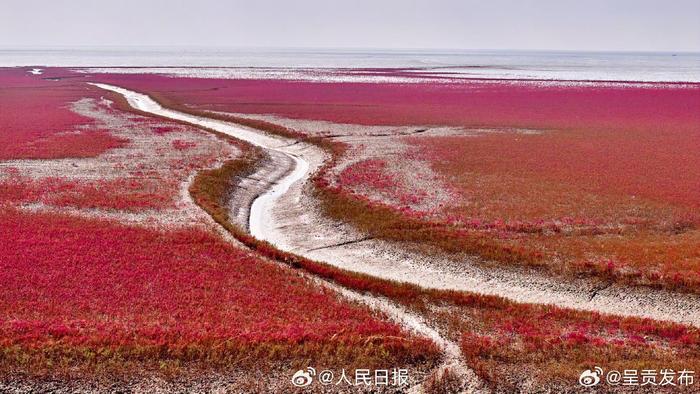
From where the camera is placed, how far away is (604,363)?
19484mm

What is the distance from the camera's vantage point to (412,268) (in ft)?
96.8

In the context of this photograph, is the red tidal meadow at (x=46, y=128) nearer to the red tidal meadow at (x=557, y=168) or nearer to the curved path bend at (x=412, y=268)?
the red tidal meadow at (x=557, y=168)

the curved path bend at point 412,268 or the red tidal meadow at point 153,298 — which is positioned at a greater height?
the red tidal meadow at point 153,298

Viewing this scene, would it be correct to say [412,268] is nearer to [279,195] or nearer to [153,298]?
[153,298]

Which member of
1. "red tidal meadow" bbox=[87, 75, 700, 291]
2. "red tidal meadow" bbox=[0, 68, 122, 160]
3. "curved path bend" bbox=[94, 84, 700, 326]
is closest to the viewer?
"curved path bend" bbox=[94, 84, 700, 326]

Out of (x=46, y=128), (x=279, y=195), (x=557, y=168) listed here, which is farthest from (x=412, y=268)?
(x=46, y=128)

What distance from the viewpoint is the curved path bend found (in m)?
25.0

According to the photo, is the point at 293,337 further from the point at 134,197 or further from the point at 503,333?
the point at 134,197

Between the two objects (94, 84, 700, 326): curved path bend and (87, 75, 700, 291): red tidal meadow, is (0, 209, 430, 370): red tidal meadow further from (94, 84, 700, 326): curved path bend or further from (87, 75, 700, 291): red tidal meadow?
(87, 75, 700, 291): red tidal meadow

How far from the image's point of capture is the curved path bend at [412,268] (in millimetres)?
25031

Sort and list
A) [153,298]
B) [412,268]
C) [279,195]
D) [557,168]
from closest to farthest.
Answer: [153,298], [412,268], [279,195], [557,168]

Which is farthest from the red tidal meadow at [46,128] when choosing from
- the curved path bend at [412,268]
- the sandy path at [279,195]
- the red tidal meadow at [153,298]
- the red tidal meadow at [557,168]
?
the red tidal meadow at [153,298]

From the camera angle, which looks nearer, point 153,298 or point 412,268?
point 153,298

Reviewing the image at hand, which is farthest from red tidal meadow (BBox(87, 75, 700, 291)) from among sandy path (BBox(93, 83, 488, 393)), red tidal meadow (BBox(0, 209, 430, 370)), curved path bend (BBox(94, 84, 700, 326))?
red tidal meadow (BBox(0, 209, 430, 370))
